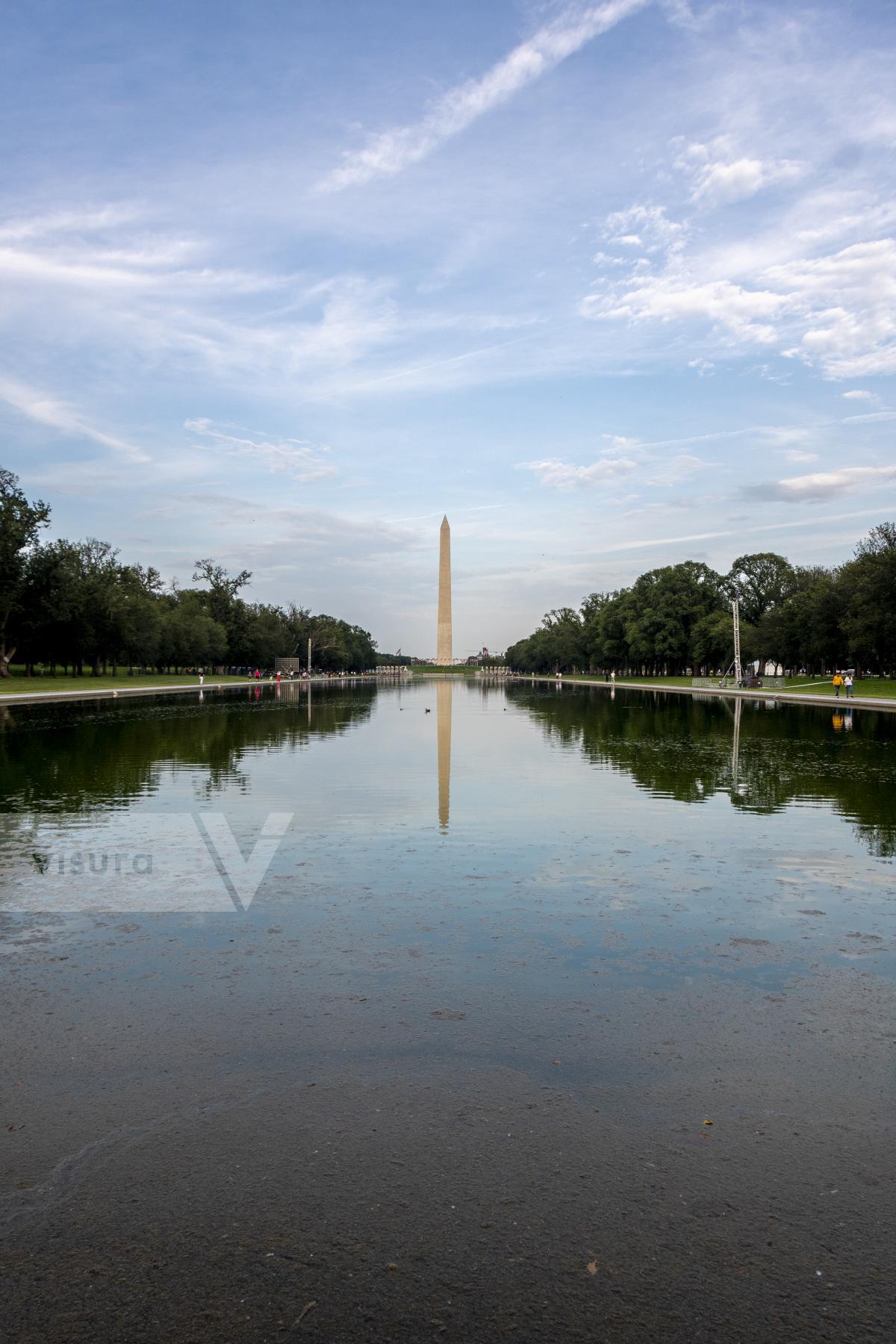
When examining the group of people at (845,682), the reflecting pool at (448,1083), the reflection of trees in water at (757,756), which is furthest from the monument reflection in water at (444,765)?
the group of people at (845,682)

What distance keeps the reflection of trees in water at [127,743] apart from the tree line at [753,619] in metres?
36.4

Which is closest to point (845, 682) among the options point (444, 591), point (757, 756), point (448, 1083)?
point (757, 756)

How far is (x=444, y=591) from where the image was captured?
130250mm

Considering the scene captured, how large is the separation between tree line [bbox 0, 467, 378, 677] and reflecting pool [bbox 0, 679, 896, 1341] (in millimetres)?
61113

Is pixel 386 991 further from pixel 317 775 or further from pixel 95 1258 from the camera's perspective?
pixel 317 775

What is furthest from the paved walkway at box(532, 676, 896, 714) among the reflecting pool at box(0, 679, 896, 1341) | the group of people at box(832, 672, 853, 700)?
the reflecting pool at box(0, 679, 896, 1341)

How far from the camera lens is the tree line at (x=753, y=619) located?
6075 cm

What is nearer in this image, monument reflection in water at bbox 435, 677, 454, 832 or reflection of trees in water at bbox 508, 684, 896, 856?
monument reflection in water at bbox 435, 677, 454, 832

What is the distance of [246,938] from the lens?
6.96m

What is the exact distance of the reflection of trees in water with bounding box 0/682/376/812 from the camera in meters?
14.7

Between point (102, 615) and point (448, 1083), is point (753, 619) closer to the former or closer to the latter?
point (102, 615)


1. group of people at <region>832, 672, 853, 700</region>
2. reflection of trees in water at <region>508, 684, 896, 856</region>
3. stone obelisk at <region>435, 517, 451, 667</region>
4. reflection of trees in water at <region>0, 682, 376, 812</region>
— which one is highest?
stone obelisk at <region>435, 517, 451, 667</region>

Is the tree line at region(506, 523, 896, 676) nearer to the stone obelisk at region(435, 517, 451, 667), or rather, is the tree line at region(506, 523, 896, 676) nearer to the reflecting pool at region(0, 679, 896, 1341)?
the stone obelisk at region(435, 517, 451, 667)

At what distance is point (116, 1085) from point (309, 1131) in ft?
3.59
